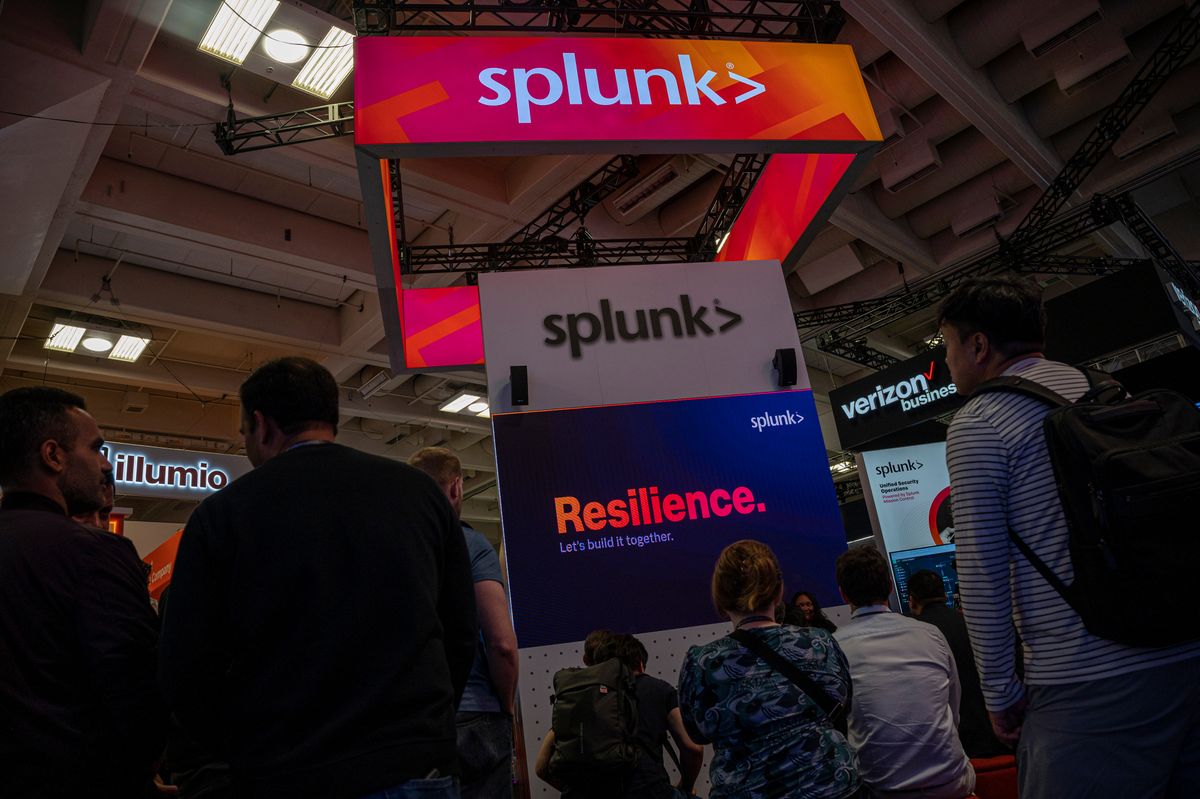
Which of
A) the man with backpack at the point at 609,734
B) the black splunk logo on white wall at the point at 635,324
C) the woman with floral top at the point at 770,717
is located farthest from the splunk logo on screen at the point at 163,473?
the woman with floral top at the point at 770,717

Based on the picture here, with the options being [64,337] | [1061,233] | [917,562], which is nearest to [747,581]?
[917,562]

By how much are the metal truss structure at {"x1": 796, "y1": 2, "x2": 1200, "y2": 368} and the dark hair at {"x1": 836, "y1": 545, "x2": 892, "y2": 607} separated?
6.54 meters

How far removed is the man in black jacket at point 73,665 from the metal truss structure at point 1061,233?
843 cm

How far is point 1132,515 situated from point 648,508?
12.8 ft

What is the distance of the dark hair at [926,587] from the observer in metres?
3.78

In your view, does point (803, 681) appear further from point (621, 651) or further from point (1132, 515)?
point (621, 651)

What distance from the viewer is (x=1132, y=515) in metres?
1.30

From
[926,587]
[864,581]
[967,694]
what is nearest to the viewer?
[864,581]

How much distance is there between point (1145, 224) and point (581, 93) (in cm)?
816

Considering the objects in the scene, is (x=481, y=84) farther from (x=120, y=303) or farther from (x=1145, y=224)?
(x=1145, y=224)

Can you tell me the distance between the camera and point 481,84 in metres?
3.87

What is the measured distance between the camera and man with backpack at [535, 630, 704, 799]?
10.0 feet

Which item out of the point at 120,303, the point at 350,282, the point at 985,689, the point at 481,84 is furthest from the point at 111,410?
the point at 985,689

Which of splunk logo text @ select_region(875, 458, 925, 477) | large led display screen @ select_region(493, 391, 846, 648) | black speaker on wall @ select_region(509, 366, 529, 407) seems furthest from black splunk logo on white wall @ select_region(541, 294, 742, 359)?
splunk logo text @ select_region(875, 458, 925, 477)
